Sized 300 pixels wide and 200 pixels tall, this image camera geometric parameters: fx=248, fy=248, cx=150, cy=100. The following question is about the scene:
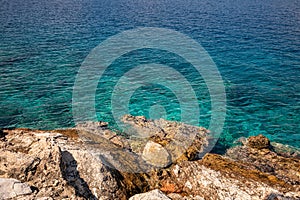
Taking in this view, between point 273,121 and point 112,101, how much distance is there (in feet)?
50.6

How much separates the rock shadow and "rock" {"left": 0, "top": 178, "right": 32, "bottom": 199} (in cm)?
135

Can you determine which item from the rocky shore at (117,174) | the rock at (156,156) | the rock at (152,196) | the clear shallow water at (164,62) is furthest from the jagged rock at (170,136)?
the rock at (152,196)

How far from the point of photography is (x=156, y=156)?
13.8 metres

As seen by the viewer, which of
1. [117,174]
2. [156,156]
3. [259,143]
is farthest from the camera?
[259,143]

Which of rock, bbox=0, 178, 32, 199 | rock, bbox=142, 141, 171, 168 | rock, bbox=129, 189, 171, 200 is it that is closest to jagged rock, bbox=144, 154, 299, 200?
rock, bbox=142, 141, 171, 168

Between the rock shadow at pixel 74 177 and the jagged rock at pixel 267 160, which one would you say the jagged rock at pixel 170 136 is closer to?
the jagged rock at pixel 267 160

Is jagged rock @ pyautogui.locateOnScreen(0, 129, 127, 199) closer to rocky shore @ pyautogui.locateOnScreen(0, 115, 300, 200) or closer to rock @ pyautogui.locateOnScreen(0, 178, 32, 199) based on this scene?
rocky shore @ pyautogui.locateOnScreen(0, 115, 300, 200)

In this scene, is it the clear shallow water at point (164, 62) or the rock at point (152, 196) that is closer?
the rock at point (152, 196)

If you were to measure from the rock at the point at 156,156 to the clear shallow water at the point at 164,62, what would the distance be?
7.11m

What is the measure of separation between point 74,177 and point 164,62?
1138 inches

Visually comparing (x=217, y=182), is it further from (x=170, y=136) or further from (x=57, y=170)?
(x=170, y=136)

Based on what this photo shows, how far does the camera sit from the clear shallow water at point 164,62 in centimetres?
2250

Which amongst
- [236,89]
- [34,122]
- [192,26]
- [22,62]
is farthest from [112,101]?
[192,26]

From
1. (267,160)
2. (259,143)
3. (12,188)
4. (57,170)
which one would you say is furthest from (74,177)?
(259,143)
